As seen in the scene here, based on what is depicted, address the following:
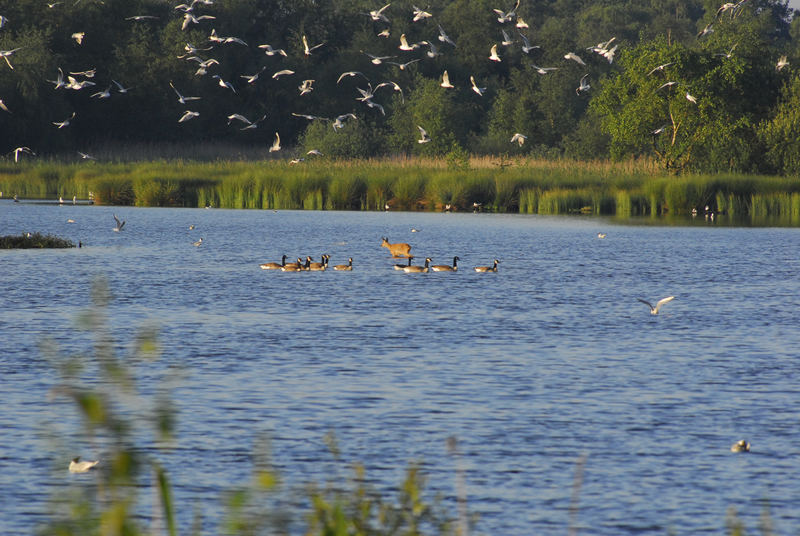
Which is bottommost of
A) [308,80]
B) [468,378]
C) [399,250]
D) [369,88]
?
[468,378]

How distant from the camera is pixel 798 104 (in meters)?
54.0

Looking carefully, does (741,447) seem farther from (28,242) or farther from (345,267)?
(28,242)

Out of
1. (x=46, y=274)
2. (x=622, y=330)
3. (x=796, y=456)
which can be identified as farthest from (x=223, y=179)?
(x=796, y=456)

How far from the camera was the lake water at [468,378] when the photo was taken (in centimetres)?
923

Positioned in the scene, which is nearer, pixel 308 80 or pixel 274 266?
pixel 274 266

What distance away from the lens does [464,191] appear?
47.9 meters

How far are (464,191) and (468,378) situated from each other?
34438mm

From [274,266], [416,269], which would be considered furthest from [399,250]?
[274,266]

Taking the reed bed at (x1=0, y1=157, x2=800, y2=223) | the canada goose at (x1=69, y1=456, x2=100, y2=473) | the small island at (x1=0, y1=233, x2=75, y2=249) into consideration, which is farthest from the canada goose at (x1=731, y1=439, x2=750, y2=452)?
the reed bed at (x1=0, y1=157, x2=800, y2=223)

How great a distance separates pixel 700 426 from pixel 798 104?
4579 cm

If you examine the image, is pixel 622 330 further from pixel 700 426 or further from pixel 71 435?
pixel 71 435

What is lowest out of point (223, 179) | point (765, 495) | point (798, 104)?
point (765, 495)

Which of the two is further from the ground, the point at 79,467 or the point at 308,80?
the point at 308,80

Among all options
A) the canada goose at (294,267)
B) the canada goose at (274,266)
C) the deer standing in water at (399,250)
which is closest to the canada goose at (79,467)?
the canada goose at (294,267)
